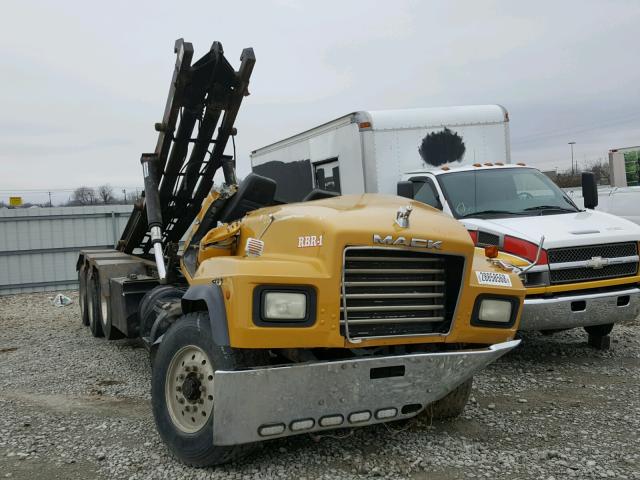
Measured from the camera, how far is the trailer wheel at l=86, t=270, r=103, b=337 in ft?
28.8

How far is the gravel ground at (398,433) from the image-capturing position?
13.2ft

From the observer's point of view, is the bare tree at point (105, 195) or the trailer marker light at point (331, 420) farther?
the bare tree at point (105, 195)

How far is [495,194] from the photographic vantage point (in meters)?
7.47

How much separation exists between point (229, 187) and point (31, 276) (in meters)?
12.2

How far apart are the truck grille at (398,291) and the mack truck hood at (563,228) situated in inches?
105

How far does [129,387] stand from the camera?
20.5ft

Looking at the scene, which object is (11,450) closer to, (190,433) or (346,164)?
(190,433)

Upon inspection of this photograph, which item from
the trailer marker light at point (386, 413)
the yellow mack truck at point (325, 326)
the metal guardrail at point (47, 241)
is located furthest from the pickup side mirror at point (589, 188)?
the metal guardrail at point (47, 241)

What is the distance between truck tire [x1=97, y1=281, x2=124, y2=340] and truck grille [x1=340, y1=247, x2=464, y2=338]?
4811mm

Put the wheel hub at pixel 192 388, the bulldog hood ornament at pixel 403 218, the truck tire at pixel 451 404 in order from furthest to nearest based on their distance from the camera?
1. the truck tire at pixel 451 404
2. the wheel hub at pixel 192 388
3. the bulldog hood ornament at pixel 403 218

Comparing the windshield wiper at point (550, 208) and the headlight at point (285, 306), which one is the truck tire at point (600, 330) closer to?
the windshield wiper at point (550, 208)

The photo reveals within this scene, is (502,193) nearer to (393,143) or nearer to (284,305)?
(393,143)

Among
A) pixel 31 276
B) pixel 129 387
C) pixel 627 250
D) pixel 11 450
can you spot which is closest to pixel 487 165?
pixel 627 250

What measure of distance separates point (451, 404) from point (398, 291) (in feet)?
4.70
